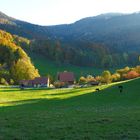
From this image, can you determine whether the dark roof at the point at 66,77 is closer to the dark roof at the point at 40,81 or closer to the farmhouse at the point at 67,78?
the farmhouse at the point at 67,78

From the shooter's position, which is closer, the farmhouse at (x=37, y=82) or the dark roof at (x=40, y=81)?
the farmhouse at (x=37, y=82)

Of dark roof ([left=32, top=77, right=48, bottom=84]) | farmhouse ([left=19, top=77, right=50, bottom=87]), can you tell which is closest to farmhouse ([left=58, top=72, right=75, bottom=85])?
dark roof ([left=32, top=77, right=48, bottom=84])

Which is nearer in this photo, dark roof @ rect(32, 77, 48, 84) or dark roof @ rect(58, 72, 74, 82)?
dark roof @ rect(32, 77, 48, 84)

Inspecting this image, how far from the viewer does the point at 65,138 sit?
2091 centimetres

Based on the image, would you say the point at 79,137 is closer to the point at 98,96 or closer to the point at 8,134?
the point at 8,134

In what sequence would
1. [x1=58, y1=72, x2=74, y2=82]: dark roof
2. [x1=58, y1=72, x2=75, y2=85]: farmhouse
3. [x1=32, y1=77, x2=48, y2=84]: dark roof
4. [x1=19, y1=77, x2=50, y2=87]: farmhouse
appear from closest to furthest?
[x1=19, y1=77, x2=50, y2=87]: farmhouse, [x1=32, y1=77, x2=48, y2=84]: dark roof, [x1=58, y1=72, x2=75, y2=85]: farmhouse, [x1=58, y1=72, x2=74, y2=82]: dark roof

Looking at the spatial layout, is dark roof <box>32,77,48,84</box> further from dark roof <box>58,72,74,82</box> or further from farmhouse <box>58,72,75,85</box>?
dark roof <box>58,72,74,82</box>

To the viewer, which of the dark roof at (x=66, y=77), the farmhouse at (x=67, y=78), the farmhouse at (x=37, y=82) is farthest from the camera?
the dark roof at (x=66, y=77)

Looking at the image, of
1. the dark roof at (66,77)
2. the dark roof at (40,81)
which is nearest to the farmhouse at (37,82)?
the dark roof at (40,81)

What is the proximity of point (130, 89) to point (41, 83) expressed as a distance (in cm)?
10256

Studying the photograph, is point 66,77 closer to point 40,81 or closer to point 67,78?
point 67,78

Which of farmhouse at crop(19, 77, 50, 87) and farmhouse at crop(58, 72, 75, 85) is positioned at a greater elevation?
farmhouse at crop(58, 72, 75, 85)

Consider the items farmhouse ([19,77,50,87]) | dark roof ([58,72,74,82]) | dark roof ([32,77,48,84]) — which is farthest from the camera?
dark roof ([58,72,74,82])

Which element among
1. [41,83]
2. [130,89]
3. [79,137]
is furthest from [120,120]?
[41,83]
